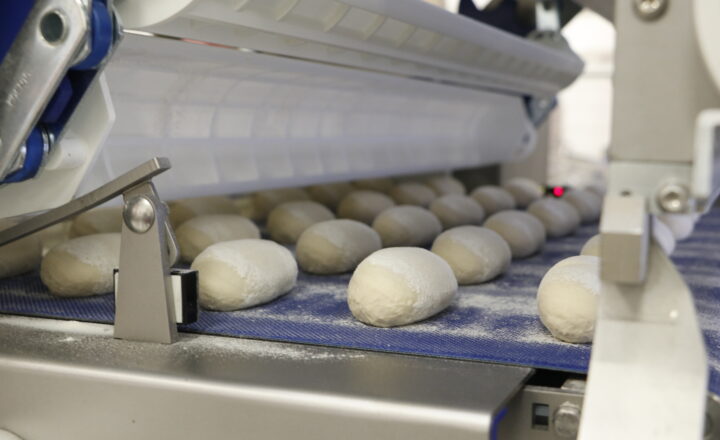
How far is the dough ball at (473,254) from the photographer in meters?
1.53

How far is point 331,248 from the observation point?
1.62m

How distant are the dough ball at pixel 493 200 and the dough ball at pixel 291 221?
67 cm

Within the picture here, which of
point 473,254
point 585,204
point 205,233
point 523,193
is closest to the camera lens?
point 473,254

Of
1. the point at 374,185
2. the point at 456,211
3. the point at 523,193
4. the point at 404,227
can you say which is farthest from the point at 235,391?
the point at 523,193

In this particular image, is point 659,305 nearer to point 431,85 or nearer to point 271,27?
point 271,27

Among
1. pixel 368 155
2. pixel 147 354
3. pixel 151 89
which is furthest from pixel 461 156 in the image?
pixel 147 354

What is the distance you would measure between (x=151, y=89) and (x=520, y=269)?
0.88m

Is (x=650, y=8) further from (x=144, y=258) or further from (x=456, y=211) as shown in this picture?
(x=456, y=211)

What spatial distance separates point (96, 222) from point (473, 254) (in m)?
0.92

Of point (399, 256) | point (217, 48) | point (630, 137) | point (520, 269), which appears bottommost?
point (520, 269)

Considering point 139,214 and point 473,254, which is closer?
point 139,214

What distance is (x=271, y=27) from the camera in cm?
131

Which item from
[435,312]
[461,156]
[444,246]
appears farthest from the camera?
[461,156]

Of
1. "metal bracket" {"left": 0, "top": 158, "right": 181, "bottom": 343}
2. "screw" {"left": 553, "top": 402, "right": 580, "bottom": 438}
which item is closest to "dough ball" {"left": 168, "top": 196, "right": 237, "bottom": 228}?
"metal bracket" {"left": 0, "top": 158, "right": 181, "bottom": 343}
